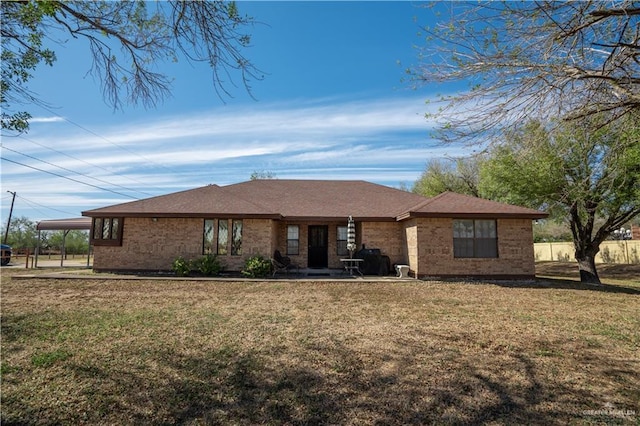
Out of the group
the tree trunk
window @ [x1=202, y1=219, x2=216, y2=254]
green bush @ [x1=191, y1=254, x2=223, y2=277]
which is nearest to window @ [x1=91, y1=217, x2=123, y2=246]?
window @ [x1=202, y1=219, x2=216, y2=254]

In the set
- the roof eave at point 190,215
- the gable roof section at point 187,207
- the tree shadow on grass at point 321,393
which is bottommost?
the tree shadow on grass at point 321,393

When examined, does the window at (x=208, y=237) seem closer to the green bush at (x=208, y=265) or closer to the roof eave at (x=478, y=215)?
the green bush at (x=208, y=265)

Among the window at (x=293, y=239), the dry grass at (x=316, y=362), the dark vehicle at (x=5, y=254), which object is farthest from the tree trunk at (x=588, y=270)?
the dark vehicle at (x=5, y=254)

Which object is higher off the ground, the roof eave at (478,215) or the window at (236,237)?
the roof eave at (478,215)

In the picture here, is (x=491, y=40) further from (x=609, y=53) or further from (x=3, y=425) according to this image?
(x=3, y=425)

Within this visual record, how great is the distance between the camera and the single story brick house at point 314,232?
13.3m

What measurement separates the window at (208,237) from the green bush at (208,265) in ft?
Answer: 1.90

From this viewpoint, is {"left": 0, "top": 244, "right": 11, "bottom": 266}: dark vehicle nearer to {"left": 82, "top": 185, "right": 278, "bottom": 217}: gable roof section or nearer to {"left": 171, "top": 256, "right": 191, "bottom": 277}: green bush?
{"left": 82, "top": 185, "right": 278, "bottom": 217}: gable roof section

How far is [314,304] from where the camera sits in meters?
8.45

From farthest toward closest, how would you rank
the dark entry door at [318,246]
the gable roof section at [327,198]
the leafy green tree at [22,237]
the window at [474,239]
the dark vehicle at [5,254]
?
1. the leafy green tree at [22,237]
2. the dark vehicle at [5,254]
3. the dark entry door at [318,246]
4. the gable roof section at [327,198]
5. the window at [474,239]

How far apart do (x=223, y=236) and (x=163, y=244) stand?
2655 millimetres

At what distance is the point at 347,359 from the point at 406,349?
1.04 m

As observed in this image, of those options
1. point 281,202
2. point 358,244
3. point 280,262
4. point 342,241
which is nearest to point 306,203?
point 281,202

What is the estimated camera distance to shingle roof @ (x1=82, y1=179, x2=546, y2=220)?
13.8 m
